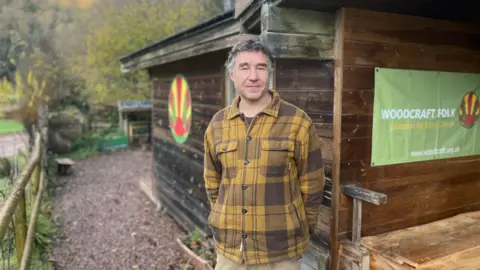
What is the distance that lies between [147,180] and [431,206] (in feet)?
26.0

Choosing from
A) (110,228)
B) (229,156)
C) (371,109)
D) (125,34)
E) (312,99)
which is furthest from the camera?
(125,34)

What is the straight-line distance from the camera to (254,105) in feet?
7.41

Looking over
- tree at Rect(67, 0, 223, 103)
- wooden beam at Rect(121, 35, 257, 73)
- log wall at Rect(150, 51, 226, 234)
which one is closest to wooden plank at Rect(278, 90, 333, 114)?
wooden beam at Rect(121, 35, 257, 73)

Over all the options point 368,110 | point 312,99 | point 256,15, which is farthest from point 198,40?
point 368,110

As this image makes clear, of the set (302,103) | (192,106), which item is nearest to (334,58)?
(302,103)

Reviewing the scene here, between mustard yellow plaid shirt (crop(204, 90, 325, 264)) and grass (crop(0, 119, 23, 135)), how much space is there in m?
10.4

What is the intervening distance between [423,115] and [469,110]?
0.62 metres

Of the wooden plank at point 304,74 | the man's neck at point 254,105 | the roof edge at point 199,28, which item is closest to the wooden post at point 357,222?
the wooden plank at point 304,74

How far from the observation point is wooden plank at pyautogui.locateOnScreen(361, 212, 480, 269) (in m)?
2.58

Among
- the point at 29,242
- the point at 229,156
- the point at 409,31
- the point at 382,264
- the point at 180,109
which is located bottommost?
the point at 29,242

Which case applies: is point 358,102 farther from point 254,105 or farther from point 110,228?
point 110,228

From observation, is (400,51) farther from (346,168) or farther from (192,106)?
(192,106)

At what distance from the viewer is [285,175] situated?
2.21 meters

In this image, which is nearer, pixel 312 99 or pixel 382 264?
pixel 382 264
